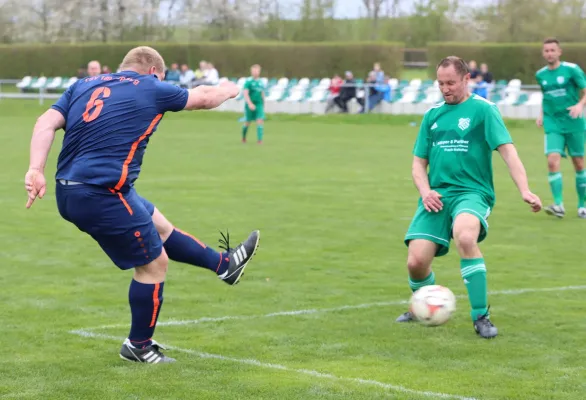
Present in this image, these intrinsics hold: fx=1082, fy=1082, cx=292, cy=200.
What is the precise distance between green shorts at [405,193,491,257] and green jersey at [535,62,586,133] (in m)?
6.65

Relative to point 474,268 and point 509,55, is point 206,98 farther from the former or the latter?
point 509,55

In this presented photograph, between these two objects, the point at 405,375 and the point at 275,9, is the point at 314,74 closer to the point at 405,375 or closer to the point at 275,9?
the point at 275,9

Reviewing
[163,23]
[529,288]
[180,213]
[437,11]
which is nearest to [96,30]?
[163,23]

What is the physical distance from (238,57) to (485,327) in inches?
1738

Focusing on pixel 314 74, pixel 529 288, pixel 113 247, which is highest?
pixel 113 247

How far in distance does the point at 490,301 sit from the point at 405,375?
8.01 ft

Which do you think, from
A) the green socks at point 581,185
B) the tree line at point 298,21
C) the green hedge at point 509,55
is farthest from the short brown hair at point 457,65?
the tree line at point 298,21

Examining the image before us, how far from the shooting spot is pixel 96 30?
66500mm

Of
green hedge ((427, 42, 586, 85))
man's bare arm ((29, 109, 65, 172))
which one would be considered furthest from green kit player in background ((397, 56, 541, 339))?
green hedge ((427, 42, 586, 85))

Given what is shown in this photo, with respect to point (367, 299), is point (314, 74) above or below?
below

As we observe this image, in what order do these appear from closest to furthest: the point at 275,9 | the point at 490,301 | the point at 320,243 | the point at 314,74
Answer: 1. the point at 490,301
2. the point at 320,243
3. the point at 314,74
4. the point at 275,9

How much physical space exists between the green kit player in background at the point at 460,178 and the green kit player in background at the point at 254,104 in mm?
18533

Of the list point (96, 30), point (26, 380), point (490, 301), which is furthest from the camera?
point (96, 30)

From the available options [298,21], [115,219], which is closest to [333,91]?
[298,21]
